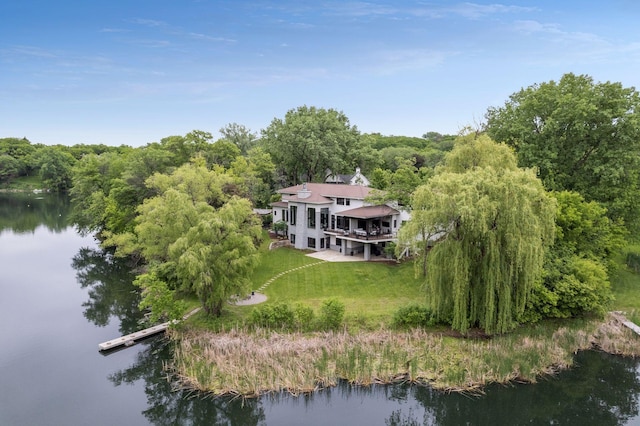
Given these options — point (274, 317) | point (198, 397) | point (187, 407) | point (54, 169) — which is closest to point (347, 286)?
point (274, 317)

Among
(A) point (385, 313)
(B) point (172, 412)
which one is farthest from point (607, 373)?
(B) point (172, 412)

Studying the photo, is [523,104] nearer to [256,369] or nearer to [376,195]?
[376,195]

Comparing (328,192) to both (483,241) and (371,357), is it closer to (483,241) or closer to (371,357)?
(483,241)

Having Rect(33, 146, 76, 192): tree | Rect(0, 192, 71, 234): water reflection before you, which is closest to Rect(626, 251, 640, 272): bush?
Rect(0, 192, 71, 234): water reflection

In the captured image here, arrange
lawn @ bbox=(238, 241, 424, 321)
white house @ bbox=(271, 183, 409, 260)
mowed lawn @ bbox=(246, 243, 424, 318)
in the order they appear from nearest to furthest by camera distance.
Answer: lawn @ bbox=(238, 241, 424, 321) → mowed lawn @ bbox=(246, 243, 424, 318) → white house @ bbox=(271, 183, 409, 260)

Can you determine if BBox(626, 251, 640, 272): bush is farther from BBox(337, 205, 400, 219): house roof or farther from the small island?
BBox(337, 205, 400, 219): house roof

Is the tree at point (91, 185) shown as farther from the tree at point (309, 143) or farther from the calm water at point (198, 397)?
the calm water at point (198, 397)
